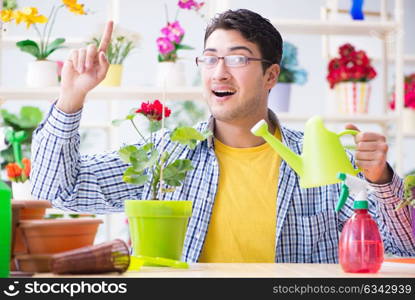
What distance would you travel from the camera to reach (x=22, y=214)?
1228 mm

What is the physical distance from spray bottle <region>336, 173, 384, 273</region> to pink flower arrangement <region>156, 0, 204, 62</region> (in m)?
1.96

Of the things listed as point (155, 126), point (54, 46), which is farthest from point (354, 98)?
point (155, 126)

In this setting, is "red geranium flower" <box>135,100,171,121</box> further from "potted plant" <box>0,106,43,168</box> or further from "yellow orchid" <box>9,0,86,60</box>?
"potted plant" <box>0,106,43,168</box>

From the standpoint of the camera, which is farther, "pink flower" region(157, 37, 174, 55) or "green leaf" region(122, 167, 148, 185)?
"pink flower" region(157, 37, 174, 55)

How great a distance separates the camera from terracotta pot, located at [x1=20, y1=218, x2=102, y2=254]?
1.17 meters

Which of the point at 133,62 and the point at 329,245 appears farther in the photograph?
the point at 133,62

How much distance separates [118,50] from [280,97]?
0.79 metres

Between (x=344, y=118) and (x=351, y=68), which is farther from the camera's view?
(x=351, y=68)

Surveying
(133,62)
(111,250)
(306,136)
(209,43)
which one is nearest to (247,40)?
(209,43)

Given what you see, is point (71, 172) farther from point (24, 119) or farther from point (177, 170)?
point (24, 119)

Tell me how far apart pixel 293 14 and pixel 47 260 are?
518 cm

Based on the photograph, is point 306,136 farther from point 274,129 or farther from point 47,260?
point 274,129

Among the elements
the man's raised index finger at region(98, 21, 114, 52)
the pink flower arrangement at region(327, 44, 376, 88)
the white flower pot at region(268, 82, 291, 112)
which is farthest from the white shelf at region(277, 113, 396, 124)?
the man's raised index finger at region(98, 21, 114, 52)

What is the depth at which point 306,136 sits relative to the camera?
142cm
